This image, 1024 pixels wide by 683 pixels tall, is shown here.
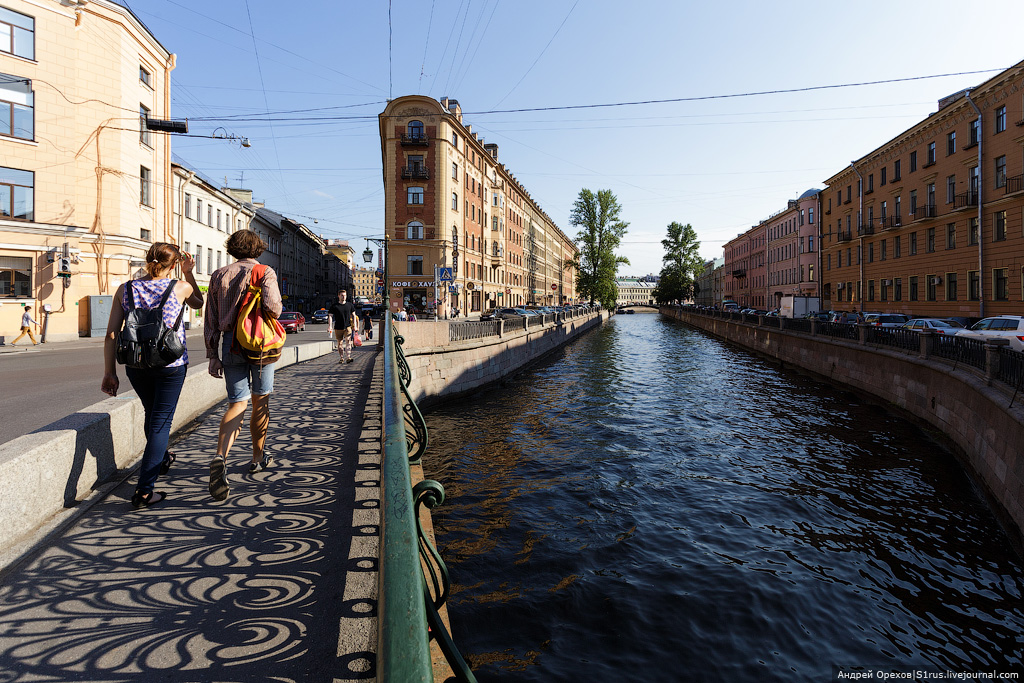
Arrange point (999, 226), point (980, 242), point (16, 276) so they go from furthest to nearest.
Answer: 1. point (980, 242)
2. point (999, 226)
3. point (16, 276)

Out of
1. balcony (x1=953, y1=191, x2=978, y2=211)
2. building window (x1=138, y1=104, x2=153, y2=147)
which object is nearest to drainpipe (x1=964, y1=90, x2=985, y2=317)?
balcony (x1=953, y1=191, x2=978, y2=211)

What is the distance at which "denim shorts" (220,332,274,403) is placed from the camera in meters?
4.36

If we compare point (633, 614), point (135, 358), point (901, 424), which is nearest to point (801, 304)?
point (901, 424)

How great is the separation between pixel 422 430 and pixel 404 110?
46.0 meters

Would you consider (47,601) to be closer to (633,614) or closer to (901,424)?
(633,614)

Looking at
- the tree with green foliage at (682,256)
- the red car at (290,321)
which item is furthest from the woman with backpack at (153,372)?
the tree with green foliage at (682,256)

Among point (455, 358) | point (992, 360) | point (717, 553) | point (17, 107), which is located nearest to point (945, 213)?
point (992, 360)

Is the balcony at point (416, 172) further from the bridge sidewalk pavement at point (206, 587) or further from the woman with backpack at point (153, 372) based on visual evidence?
the woman with backpack at point (153, 372)

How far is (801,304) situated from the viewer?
4584 centimetres

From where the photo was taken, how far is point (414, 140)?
148 ft

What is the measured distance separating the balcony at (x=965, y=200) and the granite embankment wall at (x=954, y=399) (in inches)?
547

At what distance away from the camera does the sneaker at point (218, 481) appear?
4.04 m

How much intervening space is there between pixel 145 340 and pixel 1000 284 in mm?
36175

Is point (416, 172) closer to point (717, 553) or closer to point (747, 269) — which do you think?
point (717, 553)
